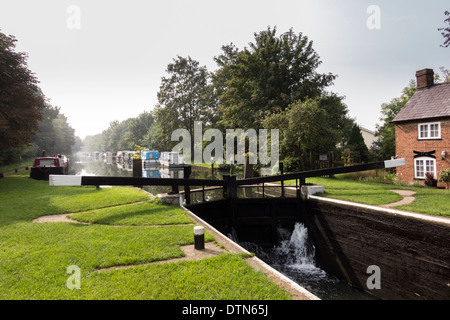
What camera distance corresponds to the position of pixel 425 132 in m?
16.9

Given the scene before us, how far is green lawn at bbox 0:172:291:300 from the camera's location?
3719 millimetres

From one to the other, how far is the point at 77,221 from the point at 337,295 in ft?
29.3

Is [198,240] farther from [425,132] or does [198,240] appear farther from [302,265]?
[425,132]

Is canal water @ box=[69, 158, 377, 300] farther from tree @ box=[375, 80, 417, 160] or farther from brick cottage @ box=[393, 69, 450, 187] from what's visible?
tree @ box=[375, 80, 417, 160]

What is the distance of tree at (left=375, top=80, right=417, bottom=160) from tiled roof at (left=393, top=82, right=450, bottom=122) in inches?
281

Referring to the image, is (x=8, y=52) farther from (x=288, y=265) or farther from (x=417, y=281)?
(x=417, y=281)

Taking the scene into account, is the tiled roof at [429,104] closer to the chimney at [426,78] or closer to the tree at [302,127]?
the chimney at [426,78]

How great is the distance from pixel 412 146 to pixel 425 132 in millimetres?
1206

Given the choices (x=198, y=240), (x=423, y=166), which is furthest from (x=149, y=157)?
(x=198, y=240)

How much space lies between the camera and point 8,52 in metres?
18.2

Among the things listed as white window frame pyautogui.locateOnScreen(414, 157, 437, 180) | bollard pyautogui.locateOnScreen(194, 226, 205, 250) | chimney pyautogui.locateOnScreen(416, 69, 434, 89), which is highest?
chimney pyautogui.locateOnScreen(416, 69, 434, 89)

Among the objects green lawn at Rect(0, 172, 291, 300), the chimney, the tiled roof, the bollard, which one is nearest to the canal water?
green lawn at Rect(0, 172, 291, 300)

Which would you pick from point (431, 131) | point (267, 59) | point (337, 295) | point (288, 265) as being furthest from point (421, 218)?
point (267, 59)

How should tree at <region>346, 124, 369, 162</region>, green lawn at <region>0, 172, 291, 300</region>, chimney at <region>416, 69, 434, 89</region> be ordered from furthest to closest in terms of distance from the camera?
tree at <region>346, 124, 369, 162</region> → chimney at <region>416, 69, 434, 89</region> → green lawn at <region>0, 172, 291, 300</region>
